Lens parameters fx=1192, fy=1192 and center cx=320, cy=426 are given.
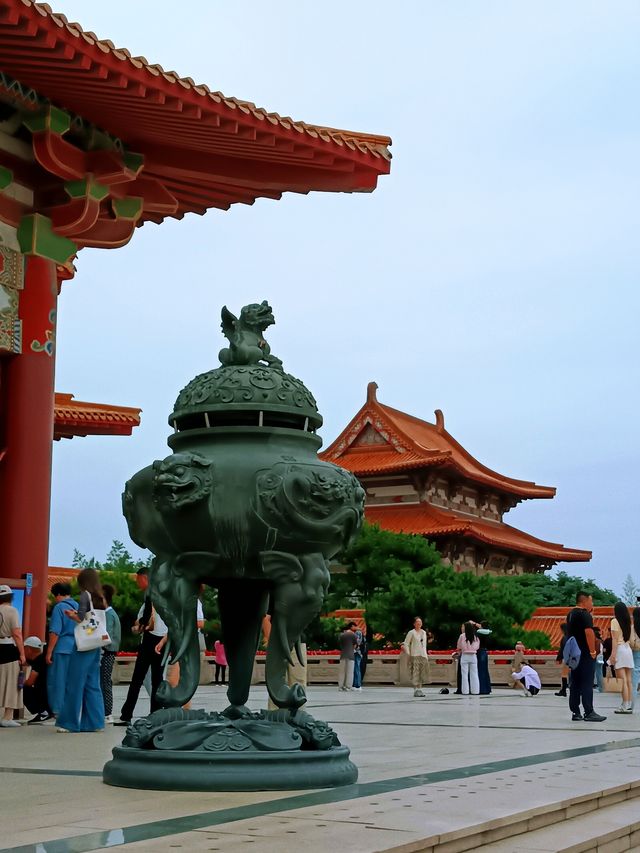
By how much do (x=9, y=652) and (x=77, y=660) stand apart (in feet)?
3.03

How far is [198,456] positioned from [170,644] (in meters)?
0.94

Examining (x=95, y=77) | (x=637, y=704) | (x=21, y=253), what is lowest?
(x=637, y=704)

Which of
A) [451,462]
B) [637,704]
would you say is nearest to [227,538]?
[637,704]

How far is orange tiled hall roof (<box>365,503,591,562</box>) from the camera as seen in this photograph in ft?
126

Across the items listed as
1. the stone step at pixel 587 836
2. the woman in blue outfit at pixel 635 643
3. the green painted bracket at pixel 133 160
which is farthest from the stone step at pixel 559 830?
the green painted bracket at pixel 133 160

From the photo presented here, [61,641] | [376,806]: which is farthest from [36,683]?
[376,806]

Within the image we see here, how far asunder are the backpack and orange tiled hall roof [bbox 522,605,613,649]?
2235 cm

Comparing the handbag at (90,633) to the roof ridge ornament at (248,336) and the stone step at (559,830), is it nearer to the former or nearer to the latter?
the roof ridge ornament at (248,336)

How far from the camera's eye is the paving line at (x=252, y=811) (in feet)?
13.3

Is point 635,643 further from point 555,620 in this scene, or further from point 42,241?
point 555,620

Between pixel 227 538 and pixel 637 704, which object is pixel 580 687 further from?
pixel 227 538

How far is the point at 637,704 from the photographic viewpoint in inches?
611

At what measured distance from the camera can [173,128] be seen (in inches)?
562

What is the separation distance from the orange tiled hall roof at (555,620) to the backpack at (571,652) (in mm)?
22351
